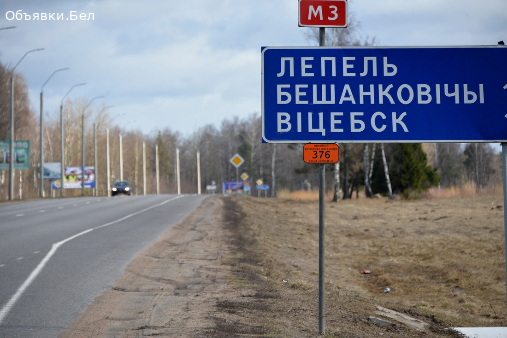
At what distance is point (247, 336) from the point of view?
19.9 feet

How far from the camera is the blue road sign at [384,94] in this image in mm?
6324

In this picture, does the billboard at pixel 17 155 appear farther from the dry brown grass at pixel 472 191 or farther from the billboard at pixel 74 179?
the dry brown grass at pixel 472 191

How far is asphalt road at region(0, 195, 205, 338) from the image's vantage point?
23.7ft

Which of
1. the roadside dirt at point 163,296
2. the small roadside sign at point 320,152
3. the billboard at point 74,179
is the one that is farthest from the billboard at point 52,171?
the small roadside sign at point 320,152

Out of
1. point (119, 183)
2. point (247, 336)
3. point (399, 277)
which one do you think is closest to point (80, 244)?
point (399, 277)

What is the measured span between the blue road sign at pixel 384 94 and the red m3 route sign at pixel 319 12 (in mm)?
Answer: 354

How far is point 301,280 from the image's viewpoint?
34.2 feet

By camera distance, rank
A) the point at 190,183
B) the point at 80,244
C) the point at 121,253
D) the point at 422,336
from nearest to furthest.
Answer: the point at 422,336 → the point at 121,253 → the point at 80,244 → the point at 190,183

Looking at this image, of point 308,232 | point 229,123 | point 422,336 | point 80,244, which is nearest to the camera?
point 422,336

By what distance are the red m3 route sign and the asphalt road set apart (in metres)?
4.28

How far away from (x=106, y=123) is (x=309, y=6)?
4045 inches

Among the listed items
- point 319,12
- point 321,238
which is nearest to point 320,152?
point 321,238

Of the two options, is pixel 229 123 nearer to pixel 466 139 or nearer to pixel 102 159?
pixel 102 159

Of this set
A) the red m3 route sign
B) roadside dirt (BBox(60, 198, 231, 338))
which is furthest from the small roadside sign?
roadside dirt (BBox(60, 198, 231, 338))
